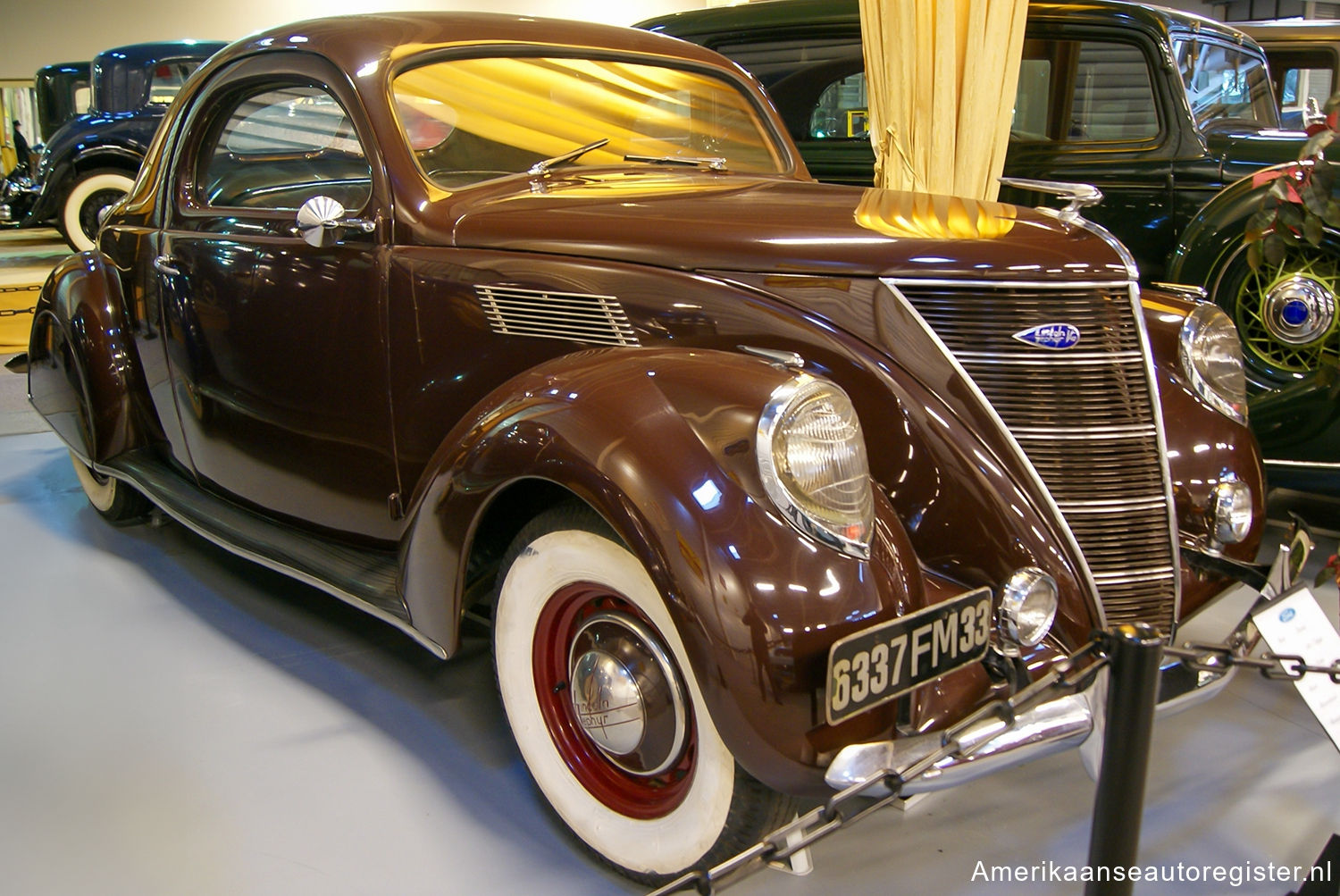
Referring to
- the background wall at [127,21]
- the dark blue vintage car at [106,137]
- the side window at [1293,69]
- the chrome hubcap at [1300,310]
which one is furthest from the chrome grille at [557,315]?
the background wall at [127,21]

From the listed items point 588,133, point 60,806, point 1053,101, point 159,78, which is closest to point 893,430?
point 588,133

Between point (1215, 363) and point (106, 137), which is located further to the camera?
point (106, 137)

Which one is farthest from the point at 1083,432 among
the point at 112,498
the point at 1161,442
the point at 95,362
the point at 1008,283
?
the point at 112,498

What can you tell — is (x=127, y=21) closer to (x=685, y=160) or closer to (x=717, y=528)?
(x=685, y=160)

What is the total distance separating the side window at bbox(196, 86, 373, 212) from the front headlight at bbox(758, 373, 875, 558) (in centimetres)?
131

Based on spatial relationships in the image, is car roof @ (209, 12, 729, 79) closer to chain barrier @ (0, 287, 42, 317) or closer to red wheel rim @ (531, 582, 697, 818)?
red wheel rim @ (531, 582, 697, 818)

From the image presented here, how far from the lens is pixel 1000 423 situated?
176 centimetres

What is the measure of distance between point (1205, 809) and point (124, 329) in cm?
296

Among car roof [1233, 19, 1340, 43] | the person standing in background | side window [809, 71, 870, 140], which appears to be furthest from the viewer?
the person standing in background

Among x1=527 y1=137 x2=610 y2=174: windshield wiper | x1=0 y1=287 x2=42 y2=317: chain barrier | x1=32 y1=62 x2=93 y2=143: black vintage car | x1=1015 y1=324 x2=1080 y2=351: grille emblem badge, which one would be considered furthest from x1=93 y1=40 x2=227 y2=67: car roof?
x1=1015 y1=324 x2=1080 y2=351: grille emblem badge

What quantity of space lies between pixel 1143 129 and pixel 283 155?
3532 millimetres

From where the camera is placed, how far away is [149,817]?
1936 mm

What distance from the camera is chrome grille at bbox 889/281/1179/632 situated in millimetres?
1782

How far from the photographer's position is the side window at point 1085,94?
4.54m
